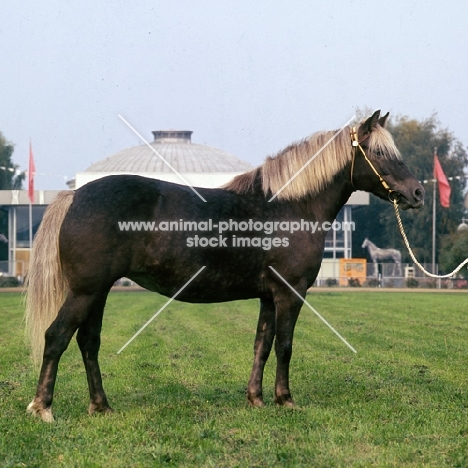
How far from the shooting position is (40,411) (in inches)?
266

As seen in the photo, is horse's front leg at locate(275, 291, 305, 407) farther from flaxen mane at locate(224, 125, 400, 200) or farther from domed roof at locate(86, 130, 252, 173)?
domed roof at locate(86, 130, 252, 173)

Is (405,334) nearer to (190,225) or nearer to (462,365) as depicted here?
(462,365)

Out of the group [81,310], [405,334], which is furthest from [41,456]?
[405,334]

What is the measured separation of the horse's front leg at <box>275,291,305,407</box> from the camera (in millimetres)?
7422

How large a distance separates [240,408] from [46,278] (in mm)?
2130

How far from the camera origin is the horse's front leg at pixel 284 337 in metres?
7.42

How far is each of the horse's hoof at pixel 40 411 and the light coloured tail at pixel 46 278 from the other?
1.78 feet

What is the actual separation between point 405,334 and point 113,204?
9546mm

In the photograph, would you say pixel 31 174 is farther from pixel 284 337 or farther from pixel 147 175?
pixel 284 337

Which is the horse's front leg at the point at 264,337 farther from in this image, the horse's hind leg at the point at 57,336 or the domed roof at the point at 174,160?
the domed roof at the point at 174,160

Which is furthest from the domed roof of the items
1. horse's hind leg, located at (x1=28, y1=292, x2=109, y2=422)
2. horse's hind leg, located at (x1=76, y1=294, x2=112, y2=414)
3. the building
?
horse's hind leg, located at (x1=28, y1=292, x2=109, y2=422)

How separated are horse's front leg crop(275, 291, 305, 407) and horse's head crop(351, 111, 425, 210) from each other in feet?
4.89

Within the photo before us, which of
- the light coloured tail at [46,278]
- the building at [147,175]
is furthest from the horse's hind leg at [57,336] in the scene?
the building at [147,175]

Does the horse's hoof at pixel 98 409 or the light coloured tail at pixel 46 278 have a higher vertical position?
the light coloured tail at pixel 46 278
